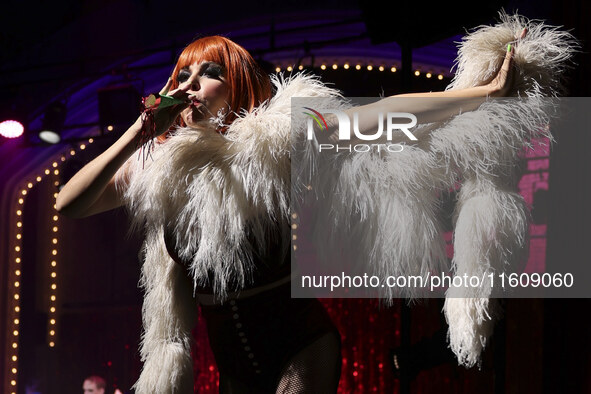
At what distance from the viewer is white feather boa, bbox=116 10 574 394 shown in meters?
1.27

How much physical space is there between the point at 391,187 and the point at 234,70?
399 millimetres

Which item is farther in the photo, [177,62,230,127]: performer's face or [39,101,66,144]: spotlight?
[39,101,66,144]: spotlight

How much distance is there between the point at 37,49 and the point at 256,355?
14.3ft

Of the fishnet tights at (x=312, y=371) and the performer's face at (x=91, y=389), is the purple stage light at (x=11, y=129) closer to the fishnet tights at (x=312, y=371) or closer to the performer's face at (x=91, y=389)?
the performer's face at (x=91, y=389)

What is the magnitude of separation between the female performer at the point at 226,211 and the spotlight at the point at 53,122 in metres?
3.52

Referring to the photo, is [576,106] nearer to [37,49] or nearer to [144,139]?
[144,139]

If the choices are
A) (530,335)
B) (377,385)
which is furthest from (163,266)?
(377,385)

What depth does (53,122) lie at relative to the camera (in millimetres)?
4711

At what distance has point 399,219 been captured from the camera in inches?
51.1

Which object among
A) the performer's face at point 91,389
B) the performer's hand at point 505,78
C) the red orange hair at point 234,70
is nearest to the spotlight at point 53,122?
the performer's face at point 91,389

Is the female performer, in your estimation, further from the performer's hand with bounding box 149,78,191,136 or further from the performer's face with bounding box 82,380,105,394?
the performer's face with bounding box 82,380,105,394

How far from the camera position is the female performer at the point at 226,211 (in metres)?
1.28

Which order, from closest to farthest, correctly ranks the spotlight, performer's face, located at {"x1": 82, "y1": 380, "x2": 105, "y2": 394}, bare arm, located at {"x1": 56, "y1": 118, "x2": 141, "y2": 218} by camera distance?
bare arm, located at {"x1": 56, "y1": 118, "x2": 141, "y2": 218} → the spotlight → performer's face, located at {"x1": 82, "y1": 380, "x2": 105, "y2": 394}

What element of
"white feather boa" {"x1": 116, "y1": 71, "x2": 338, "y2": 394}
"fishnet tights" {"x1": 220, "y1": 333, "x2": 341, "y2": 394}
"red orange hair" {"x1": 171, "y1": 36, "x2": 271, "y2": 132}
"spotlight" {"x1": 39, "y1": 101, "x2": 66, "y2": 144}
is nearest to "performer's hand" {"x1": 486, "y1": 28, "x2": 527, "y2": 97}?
"white feather boa" {"x1": 116, "y1": 71, "x2": 338, "y2": 394}
